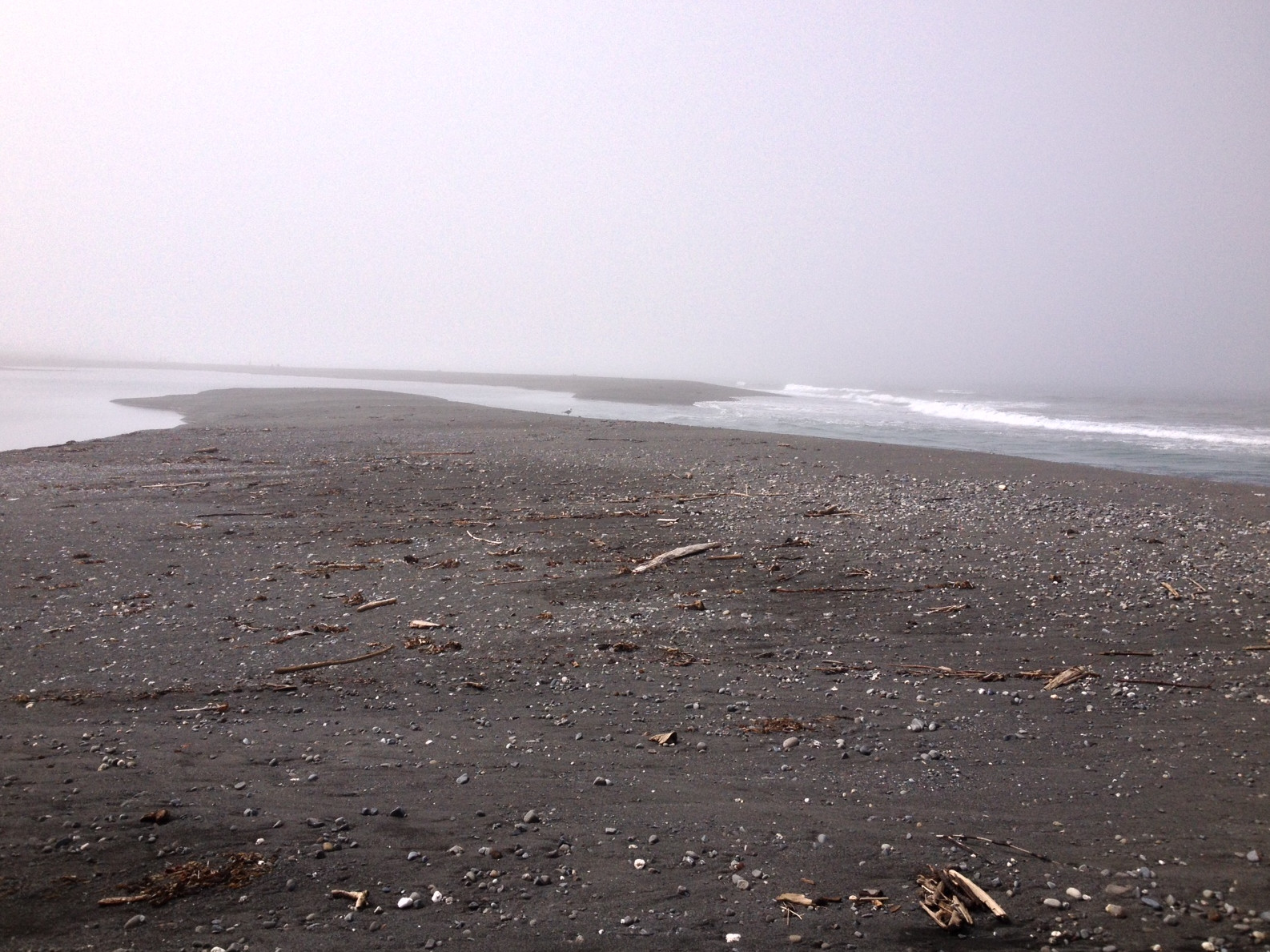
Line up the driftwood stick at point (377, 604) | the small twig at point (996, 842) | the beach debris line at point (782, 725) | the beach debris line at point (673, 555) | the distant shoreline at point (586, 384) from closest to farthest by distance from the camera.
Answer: the small twig at point (996, 842) → the beach debris line at point (782, 725) → the driftwood stick at point (377, 604) → the beach debris line at point (673, 555) → the distant shoreline at point (586, 384)

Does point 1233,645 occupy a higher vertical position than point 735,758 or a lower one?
higher

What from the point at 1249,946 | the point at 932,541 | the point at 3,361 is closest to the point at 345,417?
the point at 932,541

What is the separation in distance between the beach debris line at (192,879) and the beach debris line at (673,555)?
19.0ft

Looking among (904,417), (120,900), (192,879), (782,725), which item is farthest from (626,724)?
(904,417)

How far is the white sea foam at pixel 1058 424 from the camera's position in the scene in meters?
28.7

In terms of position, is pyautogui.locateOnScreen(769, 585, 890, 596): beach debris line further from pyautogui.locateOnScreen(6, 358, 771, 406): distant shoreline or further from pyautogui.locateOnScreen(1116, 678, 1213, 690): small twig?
pyautogui.locateOnScreen(6, 358, 771, 406): distant shoreline

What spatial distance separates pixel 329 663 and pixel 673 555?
4.42 m

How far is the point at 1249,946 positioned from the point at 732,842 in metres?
2.35

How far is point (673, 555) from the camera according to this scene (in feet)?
33.5

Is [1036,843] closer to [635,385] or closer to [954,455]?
[954,455]

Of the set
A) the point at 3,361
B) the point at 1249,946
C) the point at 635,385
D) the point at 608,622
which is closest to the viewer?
the point at 1249,946

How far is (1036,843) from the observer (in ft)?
14.9

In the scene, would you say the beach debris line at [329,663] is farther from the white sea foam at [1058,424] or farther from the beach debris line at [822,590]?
the white sea foam at [1058,424]

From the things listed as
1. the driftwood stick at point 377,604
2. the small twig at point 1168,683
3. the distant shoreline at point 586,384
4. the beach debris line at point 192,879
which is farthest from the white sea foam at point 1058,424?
the beach debris line at point 192,879
